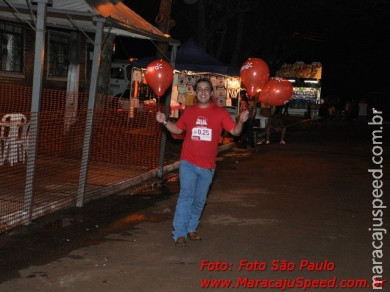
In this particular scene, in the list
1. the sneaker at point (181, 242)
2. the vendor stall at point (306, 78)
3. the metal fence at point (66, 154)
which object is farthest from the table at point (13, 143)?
the vendor stall at point (306, 78)

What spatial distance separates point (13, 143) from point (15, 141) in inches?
3.7

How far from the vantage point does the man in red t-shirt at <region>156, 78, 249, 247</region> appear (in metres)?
6.74

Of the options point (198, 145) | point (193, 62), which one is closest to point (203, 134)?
point (198, 145)

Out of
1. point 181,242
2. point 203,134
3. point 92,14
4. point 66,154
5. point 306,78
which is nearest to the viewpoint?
point 203,134

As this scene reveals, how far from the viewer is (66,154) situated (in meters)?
11.0

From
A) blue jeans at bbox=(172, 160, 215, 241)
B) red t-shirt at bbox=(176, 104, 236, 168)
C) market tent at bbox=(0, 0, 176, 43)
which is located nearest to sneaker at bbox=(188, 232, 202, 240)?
blue jeans at bbox=(172, 160, 215, 241)

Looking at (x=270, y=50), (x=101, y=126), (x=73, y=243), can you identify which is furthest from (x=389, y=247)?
(x=270, y=50)

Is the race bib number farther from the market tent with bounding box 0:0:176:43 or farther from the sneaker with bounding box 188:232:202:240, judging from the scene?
the market tent with bounding box 0:0:176:43

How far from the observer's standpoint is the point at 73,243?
22.8 ft

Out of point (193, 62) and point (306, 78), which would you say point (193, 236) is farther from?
point (306, 78)

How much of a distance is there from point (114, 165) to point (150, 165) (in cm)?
82

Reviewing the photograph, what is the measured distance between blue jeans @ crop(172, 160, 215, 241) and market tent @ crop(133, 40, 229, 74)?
498 inches

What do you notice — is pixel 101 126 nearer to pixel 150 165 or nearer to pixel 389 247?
pixel 150 165

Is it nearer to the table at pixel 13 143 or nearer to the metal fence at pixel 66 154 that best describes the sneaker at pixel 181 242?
the metal fence at pixel 66 154
